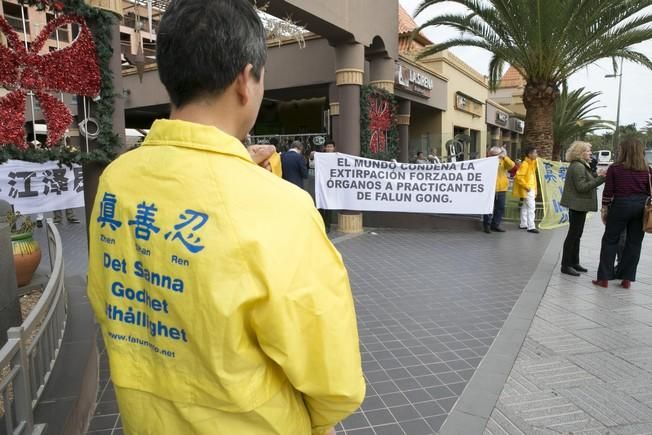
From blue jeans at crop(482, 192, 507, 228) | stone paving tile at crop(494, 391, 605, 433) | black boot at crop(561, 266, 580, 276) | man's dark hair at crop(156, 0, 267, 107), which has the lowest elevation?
stone paving tile at crop(494, 391, 605, 433)

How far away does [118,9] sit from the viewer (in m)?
4.23

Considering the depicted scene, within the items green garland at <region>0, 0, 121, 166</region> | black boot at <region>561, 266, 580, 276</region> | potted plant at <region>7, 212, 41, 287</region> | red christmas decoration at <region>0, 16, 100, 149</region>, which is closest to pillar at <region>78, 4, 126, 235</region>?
green garland at <region>0, 0, 121, 166</region>

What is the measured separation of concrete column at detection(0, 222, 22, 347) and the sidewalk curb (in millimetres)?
3003

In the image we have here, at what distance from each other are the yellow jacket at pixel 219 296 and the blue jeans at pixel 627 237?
18.3ft

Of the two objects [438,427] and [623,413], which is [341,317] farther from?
[623,413]

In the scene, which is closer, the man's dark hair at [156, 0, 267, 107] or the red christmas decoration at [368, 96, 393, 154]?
the man's dark hair at [156, 0, 267, 107]

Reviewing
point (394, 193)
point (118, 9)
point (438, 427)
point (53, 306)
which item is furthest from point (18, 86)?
point (394, 193)

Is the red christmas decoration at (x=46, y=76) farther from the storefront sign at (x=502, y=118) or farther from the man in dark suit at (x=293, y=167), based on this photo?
the storefront sign at (x=502, y=118)

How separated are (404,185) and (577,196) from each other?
377cm

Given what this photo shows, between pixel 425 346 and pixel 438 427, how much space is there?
123 cm

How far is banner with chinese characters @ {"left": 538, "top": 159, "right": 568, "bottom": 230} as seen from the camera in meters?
10.1

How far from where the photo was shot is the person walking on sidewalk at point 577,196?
19.8 feet

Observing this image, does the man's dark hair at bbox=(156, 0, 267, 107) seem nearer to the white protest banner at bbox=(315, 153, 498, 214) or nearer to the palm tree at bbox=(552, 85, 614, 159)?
the white protest banner at bbox=(315, 153, 498, 214)

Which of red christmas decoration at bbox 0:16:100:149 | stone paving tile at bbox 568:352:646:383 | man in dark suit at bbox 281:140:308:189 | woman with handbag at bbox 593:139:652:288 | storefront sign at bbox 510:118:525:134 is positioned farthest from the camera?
storefront sign at bbox 510:118:525:134
